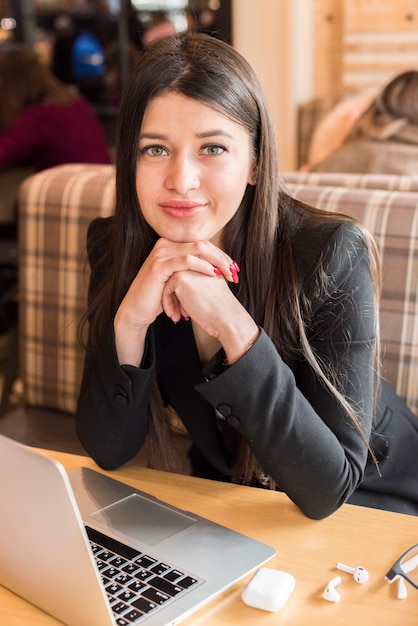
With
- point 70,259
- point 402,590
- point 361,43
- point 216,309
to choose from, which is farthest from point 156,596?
point 361,43

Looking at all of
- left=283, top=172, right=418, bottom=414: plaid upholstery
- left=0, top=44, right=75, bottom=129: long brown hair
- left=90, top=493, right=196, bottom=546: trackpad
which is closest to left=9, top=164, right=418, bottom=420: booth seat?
left=283, top=172, right=418, bottom=414: plaid upholstery

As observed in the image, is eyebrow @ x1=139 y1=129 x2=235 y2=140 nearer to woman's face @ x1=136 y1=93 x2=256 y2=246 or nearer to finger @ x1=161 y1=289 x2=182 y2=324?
woman's face @ x1=136 y1=93 x2=256 y2=246

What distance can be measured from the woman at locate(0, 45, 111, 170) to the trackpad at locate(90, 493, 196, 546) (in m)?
2.60

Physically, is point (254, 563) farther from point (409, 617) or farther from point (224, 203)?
point (224, 203)

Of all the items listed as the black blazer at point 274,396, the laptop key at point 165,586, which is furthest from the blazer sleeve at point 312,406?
the laptop key at point 165,586

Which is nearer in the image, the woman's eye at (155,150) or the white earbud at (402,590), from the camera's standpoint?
the white earbud at (402,590)

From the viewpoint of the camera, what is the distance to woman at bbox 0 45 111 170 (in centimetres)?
343

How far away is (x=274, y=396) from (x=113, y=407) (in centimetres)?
29

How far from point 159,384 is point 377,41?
3.02m

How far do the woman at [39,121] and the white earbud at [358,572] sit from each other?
2821mm

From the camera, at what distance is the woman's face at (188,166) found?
115cm

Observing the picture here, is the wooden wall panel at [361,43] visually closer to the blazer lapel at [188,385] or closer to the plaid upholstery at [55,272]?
the plaid upholstery at [55,272]

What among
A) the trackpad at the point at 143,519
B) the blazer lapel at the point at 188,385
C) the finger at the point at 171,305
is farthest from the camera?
the blazer lapel at the point at 188,385

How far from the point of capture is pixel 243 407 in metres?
1.05
